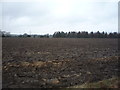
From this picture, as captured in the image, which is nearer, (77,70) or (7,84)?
(7,84)

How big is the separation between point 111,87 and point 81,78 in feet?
7.76

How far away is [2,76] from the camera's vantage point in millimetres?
10289

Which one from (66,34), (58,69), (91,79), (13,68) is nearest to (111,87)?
(91,79)

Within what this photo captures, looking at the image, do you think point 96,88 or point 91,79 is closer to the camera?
point 96,88

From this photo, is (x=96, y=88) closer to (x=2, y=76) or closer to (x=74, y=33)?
(x=2, y=76)

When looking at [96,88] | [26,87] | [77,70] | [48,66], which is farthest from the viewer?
[48,66]

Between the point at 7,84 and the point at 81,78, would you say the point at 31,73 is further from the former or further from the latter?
the point at 81,78

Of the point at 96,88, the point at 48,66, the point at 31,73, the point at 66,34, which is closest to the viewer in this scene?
the point at 96,88

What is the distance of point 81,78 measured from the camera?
10.1m

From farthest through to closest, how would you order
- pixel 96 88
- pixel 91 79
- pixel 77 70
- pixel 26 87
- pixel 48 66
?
pixel 48 66
pixel 77 70
pixel 91 79
pixel 26 87
pixel 96 88

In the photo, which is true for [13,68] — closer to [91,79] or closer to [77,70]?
[77,70]

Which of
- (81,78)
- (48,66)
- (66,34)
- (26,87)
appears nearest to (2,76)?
(26,87)

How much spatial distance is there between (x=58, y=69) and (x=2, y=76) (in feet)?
11.6

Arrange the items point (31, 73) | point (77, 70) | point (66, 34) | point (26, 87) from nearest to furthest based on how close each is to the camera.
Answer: point (26, 87) → point (31, 73) → point (77, 70) → point (66, 34)
